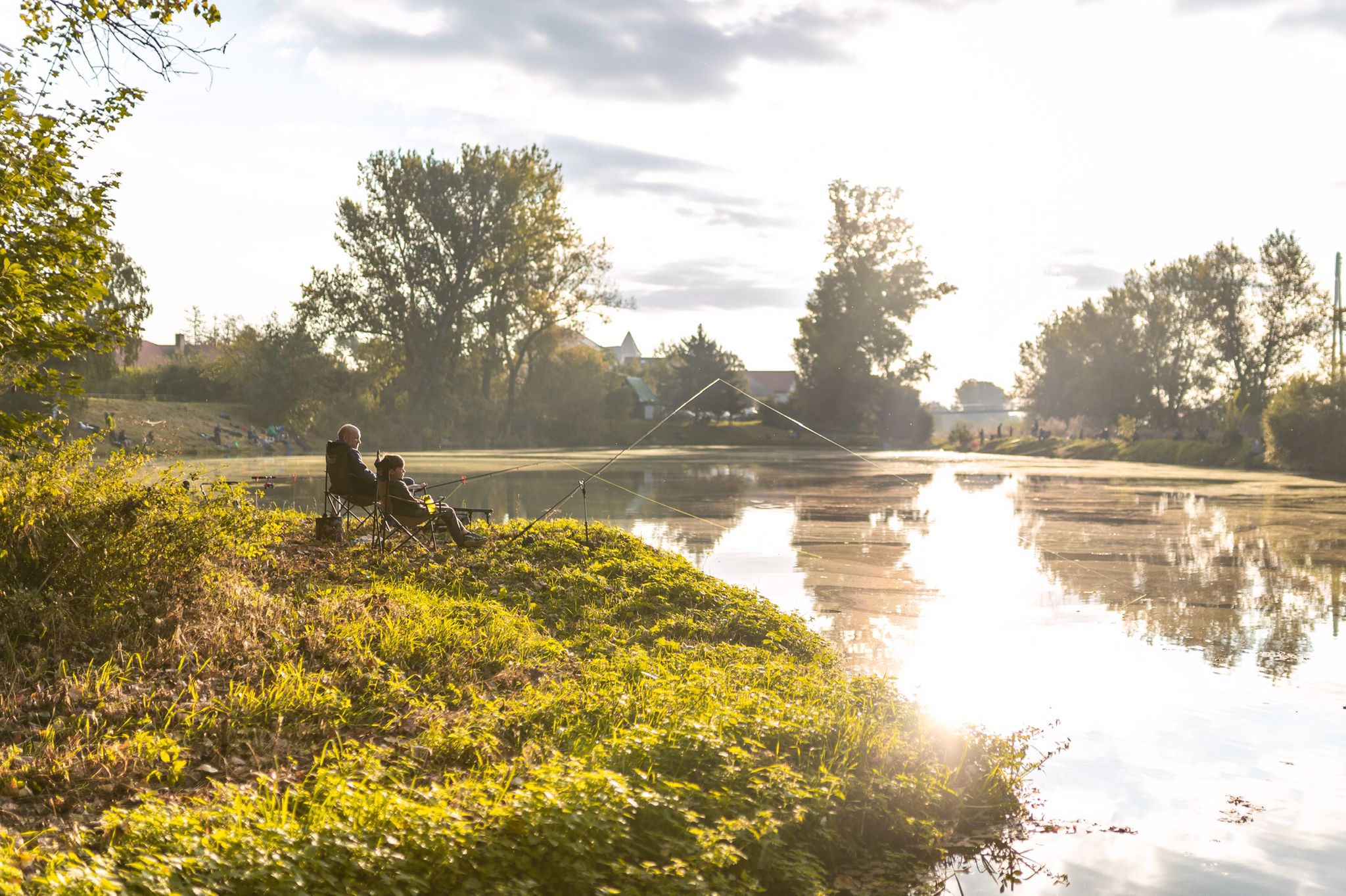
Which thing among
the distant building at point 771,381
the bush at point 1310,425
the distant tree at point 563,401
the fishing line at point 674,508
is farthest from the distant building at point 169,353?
the distant building at point 771,381

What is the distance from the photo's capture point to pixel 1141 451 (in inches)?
2552

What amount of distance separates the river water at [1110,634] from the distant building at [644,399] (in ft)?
216

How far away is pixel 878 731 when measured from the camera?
6.79 metres

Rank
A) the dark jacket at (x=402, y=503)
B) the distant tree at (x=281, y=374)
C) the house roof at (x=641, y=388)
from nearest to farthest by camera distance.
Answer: the dark jacket at (x=402, y=503)
the distant tree at (x=281, y=374)
the house roof at (x=641, y=388)

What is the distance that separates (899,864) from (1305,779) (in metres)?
2.93

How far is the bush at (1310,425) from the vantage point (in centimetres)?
4344

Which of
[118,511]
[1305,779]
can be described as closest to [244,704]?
[118,511]

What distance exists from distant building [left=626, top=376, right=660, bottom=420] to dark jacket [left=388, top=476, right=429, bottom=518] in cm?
7561

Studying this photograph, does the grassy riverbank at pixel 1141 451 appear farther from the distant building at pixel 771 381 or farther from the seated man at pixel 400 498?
the distant building at pixel 771 381

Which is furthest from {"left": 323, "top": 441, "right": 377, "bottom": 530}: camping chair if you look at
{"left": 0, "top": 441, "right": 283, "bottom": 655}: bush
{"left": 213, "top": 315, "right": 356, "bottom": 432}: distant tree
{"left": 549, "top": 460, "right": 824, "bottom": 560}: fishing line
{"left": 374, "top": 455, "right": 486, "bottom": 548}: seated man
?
{"left": 213, "top": 315, "right": 356, "bottom": 432}: distant tree

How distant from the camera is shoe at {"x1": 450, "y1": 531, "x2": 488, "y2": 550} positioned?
12016 mm

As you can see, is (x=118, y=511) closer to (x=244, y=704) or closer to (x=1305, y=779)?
(x=244, y=704)

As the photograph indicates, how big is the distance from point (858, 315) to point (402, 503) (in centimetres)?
7101

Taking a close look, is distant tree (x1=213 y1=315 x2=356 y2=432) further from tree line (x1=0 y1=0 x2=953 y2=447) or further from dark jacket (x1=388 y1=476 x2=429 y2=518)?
dark jacket (x1=388 y1=476 x2=429 y2=518)
